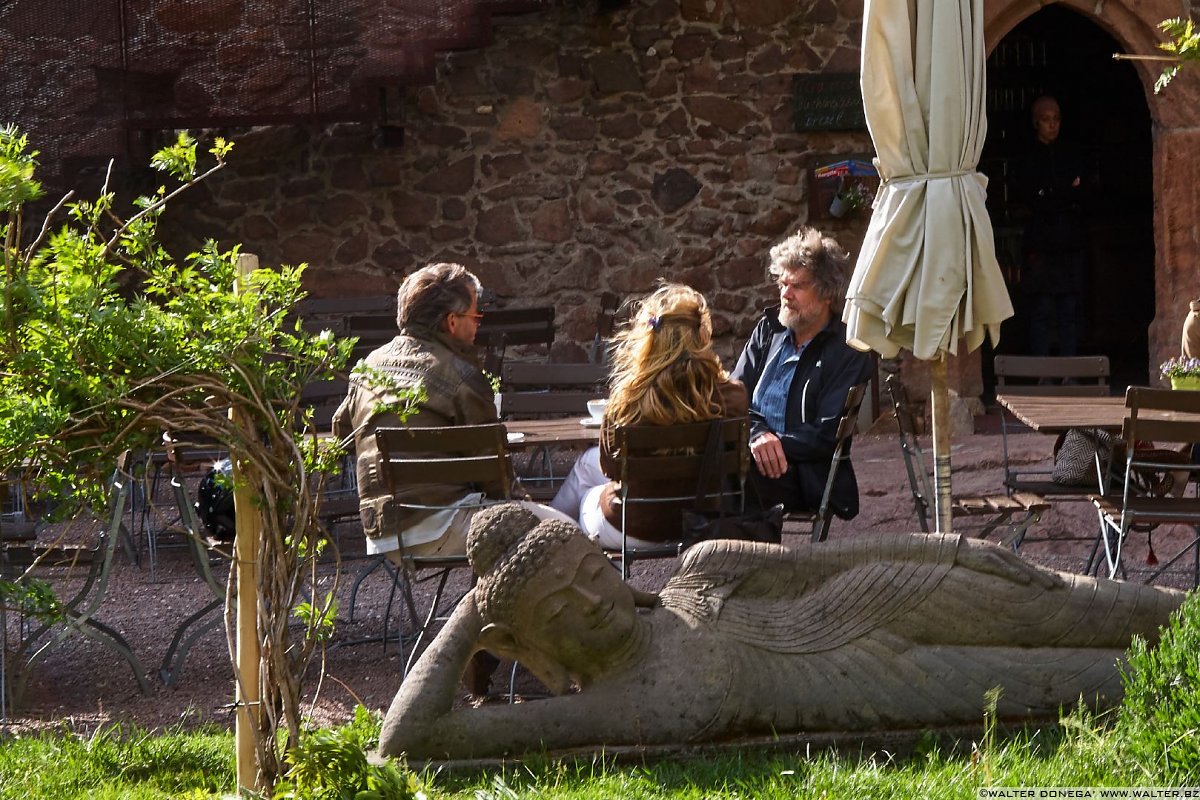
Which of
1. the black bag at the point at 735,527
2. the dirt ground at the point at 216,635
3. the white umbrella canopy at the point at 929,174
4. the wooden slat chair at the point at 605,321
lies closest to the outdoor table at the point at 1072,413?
the dirt ground at the point at 216,635

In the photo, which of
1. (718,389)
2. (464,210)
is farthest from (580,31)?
(718,389)

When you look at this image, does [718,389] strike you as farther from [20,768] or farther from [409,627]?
[20,768]

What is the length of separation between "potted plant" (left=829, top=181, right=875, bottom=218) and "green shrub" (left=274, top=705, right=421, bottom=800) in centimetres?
717

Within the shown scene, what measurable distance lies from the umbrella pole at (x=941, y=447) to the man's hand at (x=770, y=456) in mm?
590

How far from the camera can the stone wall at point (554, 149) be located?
9.94m

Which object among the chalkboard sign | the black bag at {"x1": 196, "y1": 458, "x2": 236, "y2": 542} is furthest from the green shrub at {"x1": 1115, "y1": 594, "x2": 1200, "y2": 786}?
the chalkboard sign

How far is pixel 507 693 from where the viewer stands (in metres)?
4.70

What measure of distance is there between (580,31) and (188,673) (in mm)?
5955

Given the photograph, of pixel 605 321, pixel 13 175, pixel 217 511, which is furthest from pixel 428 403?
pixel 605 321

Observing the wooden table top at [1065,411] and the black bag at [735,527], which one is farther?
the wooden table top at [1065,411]

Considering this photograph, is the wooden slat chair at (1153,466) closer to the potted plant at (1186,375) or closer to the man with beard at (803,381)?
the potted plant at (1186,375)

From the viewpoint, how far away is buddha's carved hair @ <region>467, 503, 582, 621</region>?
3609mm

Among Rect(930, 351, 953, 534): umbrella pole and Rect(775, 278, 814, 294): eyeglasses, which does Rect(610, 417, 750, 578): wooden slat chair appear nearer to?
Rect(930, 351, 953, 534): umbrella pole

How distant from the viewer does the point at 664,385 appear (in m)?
4.74
